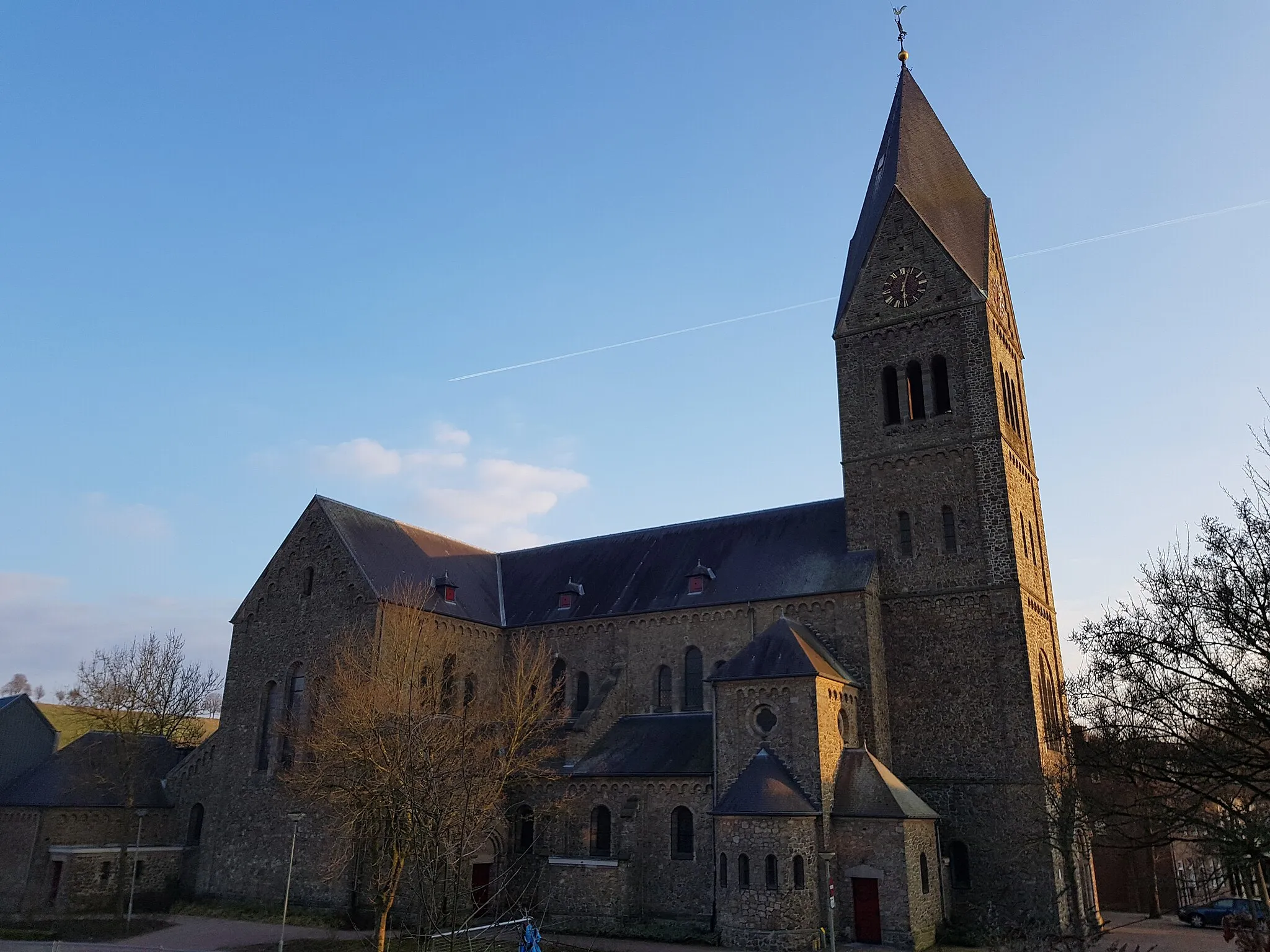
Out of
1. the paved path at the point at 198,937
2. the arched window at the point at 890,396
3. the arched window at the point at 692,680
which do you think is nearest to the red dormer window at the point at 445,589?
the arched window at the point at 692,680

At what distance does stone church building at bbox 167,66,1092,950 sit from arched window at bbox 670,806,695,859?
0.33 ft

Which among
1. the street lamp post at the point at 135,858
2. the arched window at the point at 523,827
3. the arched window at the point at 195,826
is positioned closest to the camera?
the arched window at the point at 523,827

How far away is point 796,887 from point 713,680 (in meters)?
6.11

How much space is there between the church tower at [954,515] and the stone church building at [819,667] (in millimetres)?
81

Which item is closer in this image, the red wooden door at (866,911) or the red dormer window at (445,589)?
the red wooden door at (866,911)

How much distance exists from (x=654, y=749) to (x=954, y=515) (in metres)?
12.1

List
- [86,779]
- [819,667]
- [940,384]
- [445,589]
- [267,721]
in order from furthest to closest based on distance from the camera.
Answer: [445,589], [86,779], [267,721], [940,384], [819,667]

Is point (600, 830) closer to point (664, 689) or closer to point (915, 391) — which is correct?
point (664, 689)

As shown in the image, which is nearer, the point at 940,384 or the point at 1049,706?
the point at 1049,706

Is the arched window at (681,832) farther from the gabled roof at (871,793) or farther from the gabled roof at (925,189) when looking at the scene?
the gabled roof at (925,189)

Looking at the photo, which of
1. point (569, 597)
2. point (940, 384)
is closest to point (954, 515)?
point (940, 384)

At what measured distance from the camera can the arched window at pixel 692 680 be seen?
3191 cm

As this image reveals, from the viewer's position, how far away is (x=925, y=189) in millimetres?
33875

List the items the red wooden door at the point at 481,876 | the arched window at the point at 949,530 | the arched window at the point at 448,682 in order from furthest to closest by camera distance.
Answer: the arched window at the point at 448,682 < the red wooden door at the point at 481,876 < the arched window at the point at 949,530
